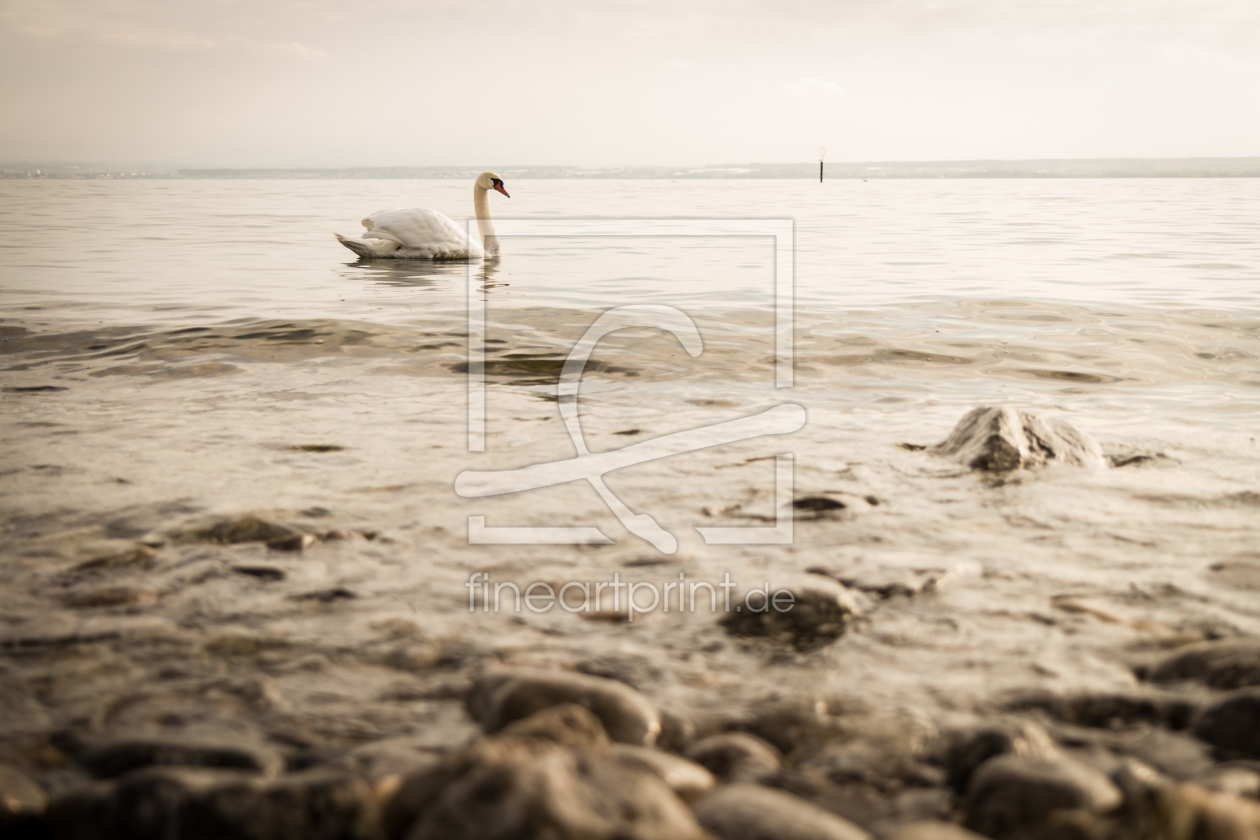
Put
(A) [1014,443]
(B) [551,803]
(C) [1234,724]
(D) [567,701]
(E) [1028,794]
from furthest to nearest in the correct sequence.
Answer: (A) [1014,443]
(D) [567,701]
(C) [1234,724]
(E) [1028,794]
(B) [551,803]

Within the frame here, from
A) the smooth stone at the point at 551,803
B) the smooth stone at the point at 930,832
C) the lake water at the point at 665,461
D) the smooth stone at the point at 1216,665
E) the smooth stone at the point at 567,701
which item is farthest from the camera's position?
the lake water at the point at 665,461

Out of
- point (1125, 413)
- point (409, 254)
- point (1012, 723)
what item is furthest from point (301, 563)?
point (409, 254)

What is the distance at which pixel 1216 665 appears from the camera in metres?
2.13

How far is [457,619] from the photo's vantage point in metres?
2.57

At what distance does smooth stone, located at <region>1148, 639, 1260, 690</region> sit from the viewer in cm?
209

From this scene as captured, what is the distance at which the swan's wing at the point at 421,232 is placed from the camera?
44.8ft

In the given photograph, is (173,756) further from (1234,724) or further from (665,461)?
(665,461)

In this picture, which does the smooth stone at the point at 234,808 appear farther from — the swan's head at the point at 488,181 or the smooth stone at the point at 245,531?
the swan's head at the point at 488,181

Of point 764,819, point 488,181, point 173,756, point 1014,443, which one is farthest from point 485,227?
point 764,819

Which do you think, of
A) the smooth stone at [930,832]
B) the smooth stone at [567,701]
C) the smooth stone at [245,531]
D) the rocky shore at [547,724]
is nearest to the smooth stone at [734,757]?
the rocky shore at [547,724]

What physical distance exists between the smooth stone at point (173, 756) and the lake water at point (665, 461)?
274 mm

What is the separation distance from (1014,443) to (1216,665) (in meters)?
2.13

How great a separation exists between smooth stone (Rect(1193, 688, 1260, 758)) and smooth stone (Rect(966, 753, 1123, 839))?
1.23ft

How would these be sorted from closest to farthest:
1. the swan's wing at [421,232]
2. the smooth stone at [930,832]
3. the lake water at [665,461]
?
the smooth stone at [930,832], the lake water at [665,461], the swan's wing at [421,232]
